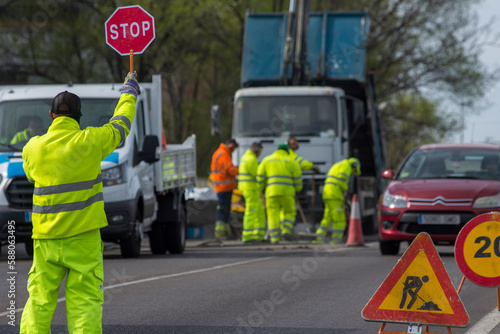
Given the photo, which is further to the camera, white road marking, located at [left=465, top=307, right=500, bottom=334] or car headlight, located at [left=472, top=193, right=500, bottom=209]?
car headlight, located at [left=472, top=193, right=500, bottom=209]

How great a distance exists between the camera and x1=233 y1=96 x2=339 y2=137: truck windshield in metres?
18.4

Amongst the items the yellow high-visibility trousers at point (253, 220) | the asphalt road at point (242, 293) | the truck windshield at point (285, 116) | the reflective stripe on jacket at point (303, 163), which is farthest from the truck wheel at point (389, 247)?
the truck windshield at point (285, 116)

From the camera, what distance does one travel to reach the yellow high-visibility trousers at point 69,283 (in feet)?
18.2

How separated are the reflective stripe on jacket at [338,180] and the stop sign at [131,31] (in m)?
10.2

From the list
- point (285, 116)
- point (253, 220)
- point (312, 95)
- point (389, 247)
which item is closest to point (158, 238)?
point (253, 220)

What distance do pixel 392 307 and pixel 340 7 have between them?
2664cm

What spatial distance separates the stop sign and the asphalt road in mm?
2130

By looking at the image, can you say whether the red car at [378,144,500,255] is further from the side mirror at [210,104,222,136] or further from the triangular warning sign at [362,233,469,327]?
the triangular warning sign at [362,233,469,327]

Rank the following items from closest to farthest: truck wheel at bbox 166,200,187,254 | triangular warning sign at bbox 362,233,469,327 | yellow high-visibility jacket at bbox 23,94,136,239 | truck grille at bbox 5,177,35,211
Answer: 1. yellow high-visibility jacket at bbox 23,94,136,239
2. triangular warning sign at bbox 362,233,469,327
3. truck grille at bbox 5,177,35,211
4. truck wheel at bbox 166,200,187,254

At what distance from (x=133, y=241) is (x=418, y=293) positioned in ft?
24.1

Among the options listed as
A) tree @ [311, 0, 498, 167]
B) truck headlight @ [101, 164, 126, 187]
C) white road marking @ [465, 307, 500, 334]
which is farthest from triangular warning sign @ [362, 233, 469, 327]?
tree @ [311, 0, 498, 167]

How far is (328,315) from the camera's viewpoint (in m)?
8.09

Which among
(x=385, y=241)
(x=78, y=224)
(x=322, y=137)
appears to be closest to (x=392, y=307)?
(x=78, y=224)

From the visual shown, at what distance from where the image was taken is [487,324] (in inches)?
300
